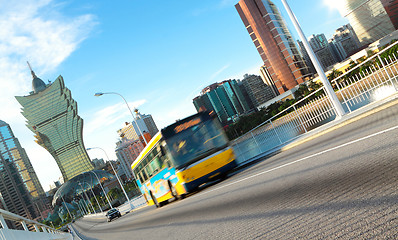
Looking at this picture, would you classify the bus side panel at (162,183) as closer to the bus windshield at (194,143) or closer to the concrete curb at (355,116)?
the bus windshield at (194,143)

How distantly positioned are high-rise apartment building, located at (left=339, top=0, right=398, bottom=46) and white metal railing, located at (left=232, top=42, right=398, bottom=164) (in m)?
156

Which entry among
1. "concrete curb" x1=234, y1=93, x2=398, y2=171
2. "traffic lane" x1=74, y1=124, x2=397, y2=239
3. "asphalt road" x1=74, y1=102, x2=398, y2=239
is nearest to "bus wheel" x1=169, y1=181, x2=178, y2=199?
→ "concrete curb" x1=234, y1=93, x2=398, y2=171

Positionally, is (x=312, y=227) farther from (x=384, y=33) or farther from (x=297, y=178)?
(x=384, y=33)

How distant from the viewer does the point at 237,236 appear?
4.78 meters

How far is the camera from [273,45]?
12150 centimetres

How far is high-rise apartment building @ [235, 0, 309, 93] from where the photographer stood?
11825 cm

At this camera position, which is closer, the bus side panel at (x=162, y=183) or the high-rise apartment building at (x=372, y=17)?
the bus side panel at (x=162, y=183)

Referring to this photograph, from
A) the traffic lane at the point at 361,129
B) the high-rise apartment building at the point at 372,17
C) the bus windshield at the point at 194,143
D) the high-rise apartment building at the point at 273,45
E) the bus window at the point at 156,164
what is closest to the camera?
the traffic lane at the point at 361,129

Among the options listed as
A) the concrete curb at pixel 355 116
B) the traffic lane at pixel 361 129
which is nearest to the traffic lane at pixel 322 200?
the traffic lane at pixel 361 129

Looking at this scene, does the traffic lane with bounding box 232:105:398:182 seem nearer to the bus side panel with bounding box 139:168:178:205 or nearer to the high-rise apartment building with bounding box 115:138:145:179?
the bus side panel with bounding box 139:168:178:205

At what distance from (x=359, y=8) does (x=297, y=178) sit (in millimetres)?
174269

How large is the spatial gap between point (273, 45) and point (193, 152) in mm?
115925

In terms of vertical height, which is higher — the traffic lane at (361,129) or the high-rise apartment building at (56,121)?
the high-rise apartment building at (56,121)

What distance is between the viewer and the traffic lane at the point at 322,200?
3525mm
